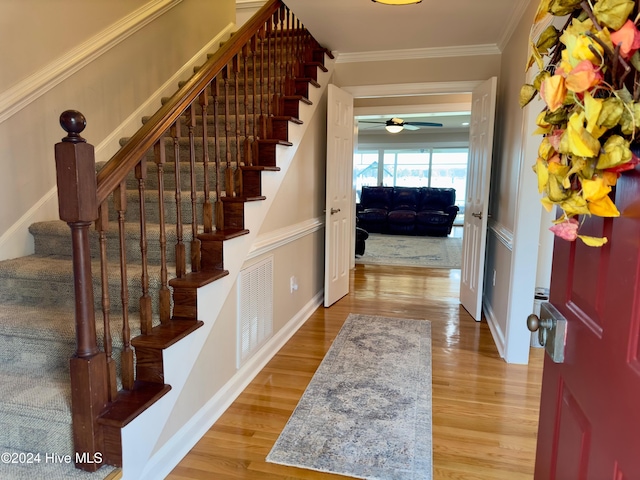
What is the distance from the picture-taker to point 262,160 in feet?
8.72

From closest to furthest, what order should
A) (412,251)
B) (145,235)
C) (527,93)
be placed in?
(527,93)
(145,235)
(412,251)

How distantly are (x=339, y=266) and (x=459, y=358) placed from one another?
5.25 ft

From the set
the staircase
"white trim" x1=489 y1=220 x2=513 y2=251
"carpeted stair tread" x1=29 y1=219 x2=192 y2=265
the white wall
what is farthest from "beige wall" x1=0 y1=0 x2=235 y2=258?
"white trim" x1=489 y1=220 x2=513 y2=251

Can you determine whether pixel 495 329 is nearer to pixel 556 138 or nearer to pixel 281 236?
pixel 281 236

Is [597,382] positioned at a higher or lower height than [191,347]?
higher

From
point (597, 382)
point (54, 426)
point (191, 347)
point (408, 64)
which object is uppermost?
point (408, 64)

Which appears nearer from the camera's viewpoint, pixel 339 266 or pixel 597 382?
pixel 597 382

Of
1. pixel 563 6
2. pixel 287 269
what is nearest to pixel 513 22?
pixel 287 269

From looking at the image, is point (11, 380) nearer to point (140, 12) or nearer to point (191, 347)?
point (191, 347)

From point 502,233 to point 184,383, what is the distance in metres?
2.45

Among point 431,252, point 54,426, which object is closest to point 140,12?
point 54,426

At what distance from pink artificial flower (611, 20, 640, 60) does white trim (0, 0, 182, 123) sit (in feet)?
8.83

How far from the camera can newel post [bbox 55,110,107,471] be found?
1.30m

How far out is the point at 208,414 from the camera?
6.90ft
